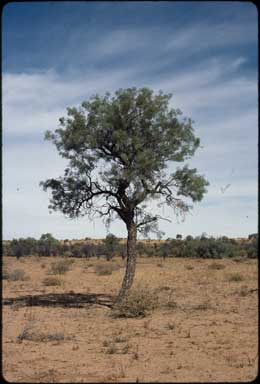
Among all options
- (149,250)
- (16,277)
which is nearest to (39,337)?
(16,277)

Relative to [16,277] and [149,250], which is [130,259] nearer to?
[16,277]

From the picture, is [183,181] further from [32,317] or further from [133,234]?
[32,317]

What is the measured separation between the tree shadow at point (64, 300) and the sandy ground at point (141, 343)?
2.64 feet

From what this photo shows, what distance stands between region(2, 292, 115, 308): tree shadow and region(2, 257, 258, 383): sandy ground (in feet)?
2.64

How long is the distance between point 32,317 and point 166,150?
6.75 metres

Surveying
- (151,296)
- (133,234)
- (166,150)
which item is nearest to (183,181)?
(166,150)

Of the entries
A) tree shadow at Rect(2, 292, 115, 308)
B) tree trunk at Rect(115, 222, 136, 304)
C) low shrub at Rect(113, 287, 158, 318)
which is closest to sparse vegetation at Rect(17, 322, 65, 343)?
low shrub at Rect(113, 287, 158, 318)

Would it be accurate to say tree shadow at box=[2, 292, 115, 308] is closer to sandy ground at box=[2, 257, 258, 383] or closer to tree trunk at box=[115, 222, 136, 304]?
sandy ground at box=[2, 257, 258, 383]

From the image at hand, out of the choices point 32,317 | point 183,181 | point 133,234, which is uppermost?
point 183,181

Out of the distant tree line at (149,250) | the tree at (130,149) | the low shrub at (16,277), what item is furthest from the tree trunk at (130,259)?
the distant tree line at (149,250)

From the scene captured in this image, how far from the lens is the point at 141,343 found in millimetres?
11258

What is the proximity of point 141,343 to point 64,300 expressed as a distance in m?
8.83

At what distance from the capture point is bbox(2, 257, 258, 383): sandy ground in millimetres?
8586

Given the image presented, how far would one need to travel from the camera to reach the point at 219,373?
28.1 feet
